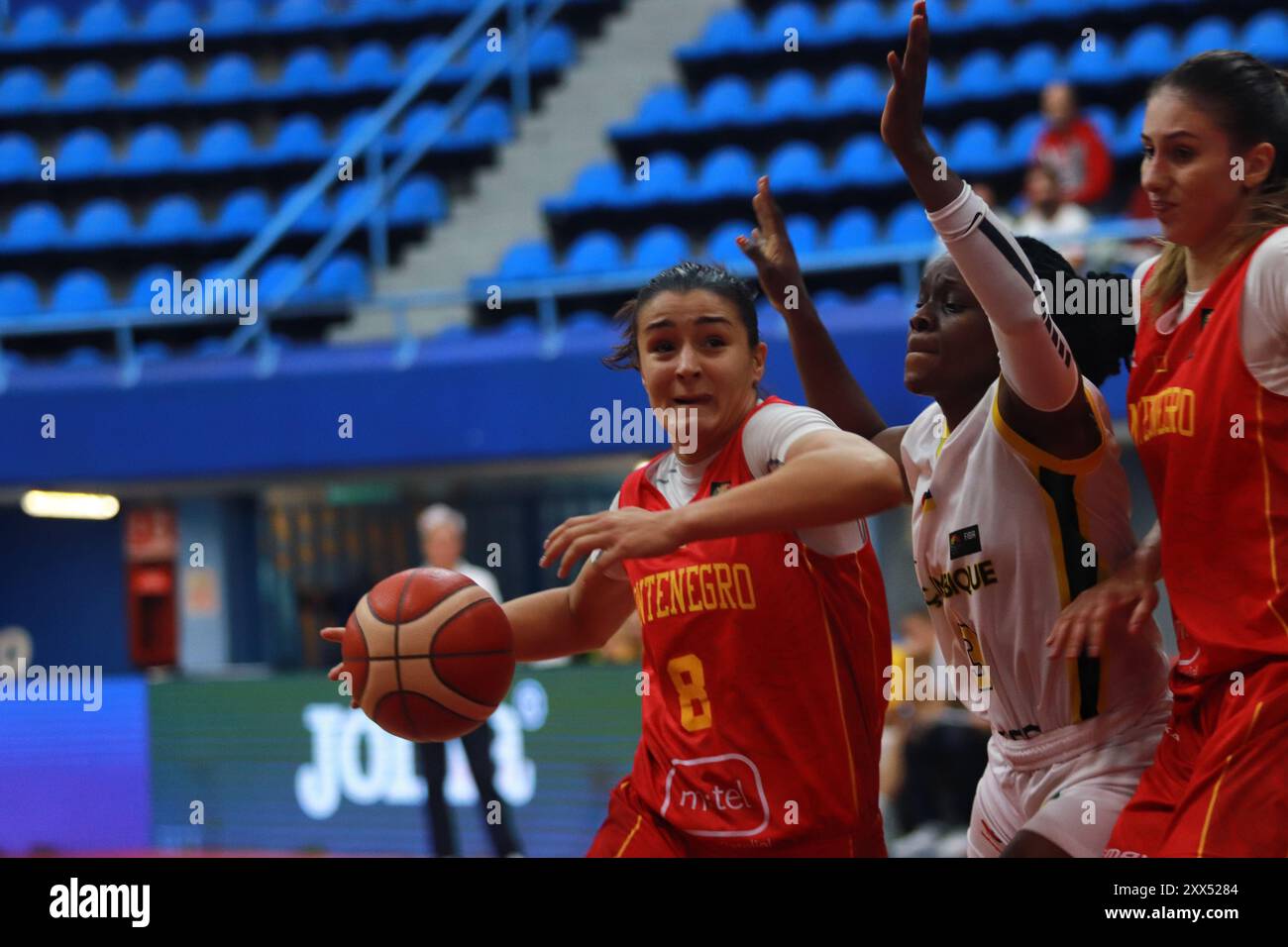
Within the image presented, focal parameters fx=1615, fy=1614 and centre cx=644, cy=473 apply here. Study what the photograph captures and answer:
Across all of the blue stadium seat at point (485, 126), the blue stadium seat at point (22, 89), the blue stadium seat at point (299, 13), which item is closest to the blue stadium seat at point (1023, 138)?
the blue stadium seat at point (485, 126)

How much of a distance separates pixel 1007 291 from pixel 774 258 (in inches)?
32.3

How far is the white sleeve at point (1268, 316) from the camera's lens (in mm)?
2586

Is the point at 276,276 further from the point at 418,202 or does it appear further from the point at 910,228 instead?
the point at 910,228

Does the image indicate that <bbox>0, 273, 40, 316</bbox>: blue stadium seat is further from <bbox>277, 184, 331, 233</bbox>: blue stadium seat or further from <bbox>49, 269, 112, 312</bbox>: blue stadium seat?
<bbox>277, 184, 331, 233</bbox>: blue stadium seat

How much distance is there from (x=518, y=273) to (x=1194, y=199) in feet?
28.9

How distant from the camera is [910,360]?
3021 millimetres

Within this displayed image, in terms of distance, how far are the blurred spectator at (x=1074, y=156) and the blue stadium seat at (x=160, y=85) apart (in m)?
8.13

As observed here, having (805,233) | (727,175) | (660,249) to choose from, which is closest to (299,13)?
(727,175)

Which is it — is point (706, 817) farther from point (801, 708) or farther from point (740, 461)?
→ point (740, 461)

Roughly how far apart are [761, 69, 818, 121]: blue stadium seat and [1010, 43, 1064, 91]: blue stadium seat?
1480 millimetres

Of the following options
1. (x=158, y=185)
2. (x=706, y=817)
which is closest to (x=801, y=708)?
(x=706, y=817)

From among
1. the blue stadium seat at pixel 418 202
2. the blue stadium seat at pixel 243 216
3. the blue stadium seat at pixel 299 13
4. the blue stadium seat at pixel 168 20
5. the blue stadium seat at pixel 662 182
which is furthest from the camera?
the blue stadium seat at pixel 168 20

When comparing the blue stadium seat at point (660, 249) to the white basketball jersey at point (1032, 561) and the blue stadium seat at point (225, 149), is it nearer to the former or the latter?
the blue stadium seat at point (225, 149)

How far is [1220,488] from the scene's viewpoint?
8.73ft
